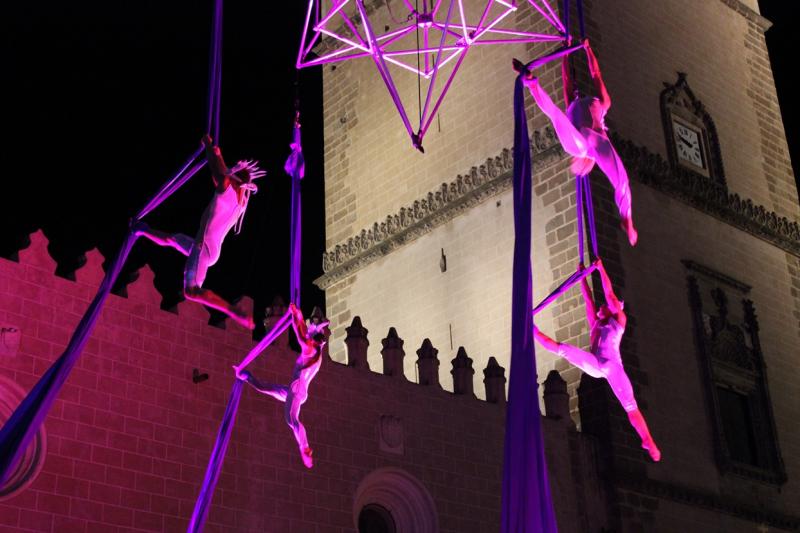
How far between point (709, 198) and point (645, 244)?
2.23 m

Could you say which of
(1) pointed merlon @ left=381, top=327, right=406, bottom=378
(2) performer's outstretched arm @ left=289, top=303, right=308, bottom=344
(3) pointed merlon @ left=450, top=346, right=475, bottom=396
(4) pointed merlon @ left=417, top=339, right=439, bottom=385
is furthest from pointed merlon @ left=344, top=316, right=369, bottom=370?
(2) performer's outstretched arm @ left=289, top=303, right=308, bottom=344

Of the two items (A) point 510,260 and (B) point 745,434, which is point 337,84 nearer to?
(A) point 510,260

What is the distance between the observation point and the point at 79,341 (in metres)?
11.3

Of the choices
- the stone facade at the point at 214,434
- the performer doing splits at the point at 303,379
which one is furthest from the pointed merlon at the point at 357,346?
the performer doing splits at the point at 303,379

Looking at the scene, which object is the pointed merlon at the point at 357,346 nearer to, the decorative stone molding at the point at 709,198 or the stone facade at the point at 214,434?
the stone facade at the point at 214,434

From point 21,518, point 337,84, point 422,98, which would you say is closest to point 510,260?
point 422,98

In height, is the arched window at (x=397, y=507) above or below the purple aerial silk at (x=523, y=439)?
above

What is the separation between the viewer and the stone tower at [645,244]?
19078 millimetres

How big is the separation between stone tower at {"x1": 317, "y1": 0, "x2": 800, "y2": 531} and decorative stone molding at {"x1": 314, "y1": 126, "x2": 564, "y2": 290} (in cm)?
3

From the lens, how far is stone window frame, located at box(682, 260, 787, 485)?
19625mm

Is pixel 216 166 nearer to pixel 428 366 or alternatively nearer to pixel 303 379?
pixel 303 379

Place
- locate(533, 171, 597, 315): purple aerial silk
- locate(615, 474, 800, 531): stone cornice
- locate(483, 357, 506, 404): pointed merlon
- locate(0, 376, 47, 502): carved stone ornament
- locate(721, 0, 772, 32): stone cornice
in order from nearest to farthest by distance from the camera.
A: 1. locate(533, 171, 597, 315): purple aerial silk
2. locate(0, 376, 47, 502): carved stone ornament
3. locate(483, 357, 506, 404): pointed merlon
4. locate(615, 474, 800, 531): stone cornice
5. locate(721, 0, 772, 32): stone cornice

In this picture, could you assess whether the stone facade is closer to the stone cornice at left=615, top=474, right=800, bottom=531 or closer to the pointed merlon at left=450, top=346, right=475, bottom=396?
the pointed merlon at left=450, top=346, right=475, bottom=396

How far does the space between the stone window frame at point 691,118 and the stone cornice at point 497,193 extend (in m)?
0.44
